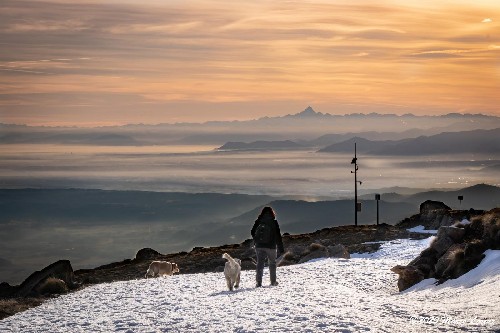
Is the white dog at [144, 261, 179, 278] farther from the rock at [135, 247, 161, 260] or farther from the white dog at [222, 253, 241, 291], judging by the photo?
the rock at [135, 247, 161, 260]

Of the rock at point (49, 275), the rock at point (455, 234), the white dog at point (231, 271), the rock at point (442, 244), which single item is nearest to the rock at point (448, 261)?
the rock at point (442, 244)

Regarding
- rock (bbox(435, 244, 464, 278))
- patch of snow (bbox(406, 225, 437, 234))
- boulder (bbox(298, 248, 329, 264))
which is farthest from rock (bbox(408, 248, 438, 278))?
patch of snow (bbox(406, 225, 437, 234))

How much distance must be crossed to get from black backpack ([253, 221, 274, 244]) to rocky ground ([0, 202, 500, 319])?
7.59 metres

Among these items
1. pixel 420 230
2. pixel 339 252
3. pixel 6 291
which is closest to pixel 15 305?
pixel 6 291

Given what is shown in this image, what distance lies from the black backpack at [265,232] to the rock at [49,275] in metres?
9.68

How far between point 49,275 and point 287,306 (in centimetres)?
1444

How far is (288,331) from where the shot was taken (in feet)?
55.4

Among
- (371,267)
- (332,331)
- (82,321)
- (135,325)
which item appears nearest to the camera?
(332,331)

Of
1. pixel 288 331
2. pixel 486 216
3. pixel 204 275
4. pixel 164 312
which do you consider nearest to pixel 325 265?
pixel 204 275

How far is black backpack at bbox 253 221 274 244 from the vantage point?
25.3m

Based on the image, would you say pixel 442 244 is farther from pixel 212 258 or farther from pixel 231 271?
pixel 212 258

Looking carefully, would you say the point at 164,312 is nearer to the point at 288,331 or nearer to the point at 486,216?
the point at 288,331

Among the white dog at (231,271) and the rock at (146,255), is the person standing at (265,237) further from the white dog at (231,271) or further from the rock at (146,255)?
the rock at (146,255)

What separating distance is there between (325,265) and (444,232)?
18.7 feet
